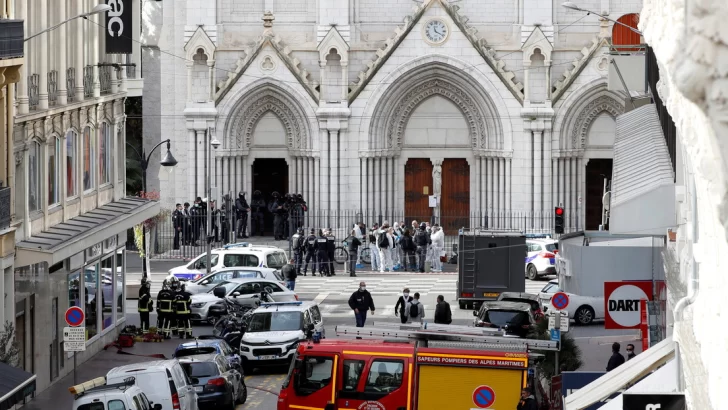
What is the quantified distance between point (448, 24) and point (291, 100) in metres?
5.77

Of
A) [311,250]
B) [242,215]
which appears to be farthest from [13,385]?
[242,215]

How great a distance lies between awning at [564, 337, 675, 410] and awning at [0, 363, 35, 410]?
7571mm

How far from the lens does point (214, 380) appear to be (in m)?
22.4

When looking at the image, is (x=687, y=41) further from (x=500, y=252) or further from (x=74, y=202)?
(x=500, y=252)

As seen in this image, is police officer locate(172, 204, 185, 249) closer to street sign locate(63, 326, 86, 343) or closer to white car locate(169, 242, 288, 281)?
white car locate(169, 242, 288, 281)

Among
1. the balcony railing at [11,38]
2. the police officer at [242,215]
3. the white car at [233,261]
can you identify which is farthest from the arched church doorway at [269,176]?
the balcony railing at [11,38]

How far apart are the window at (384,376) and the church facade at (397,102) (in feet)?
86.5

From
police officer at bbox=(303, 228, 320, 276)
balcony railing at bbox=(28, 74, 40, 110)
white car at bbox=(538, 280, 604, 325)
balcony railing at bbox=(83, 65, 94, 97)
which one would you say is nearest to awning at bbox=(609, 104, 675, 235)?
balcony railing at bbox=(28, 74, 40, 110)

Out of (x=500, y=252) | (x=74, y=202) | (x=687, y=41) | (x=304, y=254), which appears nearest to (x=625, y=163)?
(x=687, y=41)

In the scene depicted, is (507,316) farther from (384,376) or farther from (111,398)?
(111,398)

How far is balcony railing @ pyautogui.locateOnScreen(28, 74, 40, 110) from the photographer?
25094 mm

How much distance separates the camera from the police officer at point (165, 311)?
100 ft

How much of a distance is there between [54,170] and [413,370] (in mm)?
10573

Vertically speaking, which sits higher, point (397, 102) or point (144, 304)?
point (397, 102)
